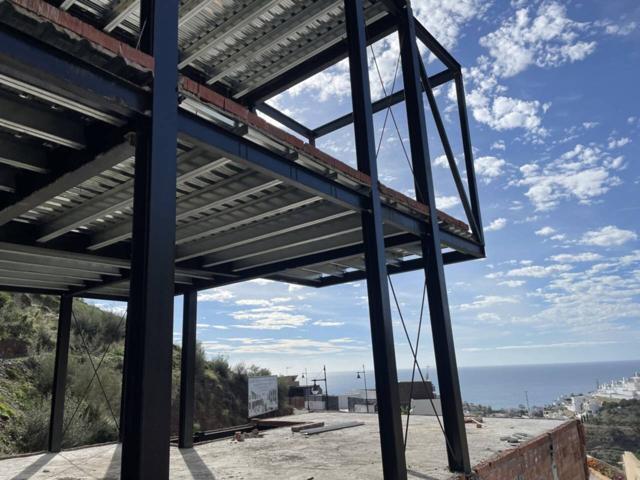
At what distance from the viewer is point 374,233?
21.4 ft

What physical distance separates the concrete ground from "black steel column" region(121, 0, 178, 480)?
15.9ft

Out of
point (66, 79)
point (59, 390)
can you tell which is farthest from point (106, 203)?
point (59, 390)

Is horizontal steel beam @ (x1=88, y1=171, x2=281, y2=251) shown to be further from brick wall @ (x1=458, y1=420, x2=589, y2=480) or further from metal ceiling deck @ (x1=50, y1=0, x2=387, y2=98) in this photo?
brick wall @ (x1=458, y1=420, x2=589, y2=480)

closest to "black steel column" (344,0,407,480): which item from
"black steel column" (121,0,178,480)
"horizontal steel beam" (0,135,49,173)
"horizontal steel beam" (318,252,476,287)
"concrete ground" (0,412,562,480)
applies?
"concrete ground" (0,412,562,480)

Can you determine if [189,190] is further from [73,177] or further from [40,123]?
[40,123]

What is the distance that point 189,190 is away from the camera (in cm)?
624

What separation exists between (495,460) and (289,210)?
19.4 feet

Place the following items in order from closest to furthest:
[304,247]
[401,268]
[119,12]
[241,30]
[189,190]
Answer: [189,190] < [119,12] < [241,30] < [304,247] < [401,268]

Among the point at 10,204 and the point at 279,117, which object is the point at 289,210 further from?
the point at 279,117

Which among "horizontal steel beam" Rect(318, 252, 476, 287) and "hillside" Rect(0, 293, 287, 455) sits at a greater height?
"horizontal steel beam" Rect(318, 252, 476, 287)

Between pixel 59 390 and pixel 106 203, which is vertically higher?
pixel 106 203

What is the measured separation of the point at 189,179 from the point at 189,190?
1.80 feet

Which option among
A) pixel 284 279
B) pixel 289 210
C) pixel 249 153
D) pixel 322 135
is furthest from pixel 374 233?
pixel 322 135

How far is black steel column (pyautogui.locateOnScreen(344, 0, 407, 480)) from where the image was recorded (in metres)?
5.80
